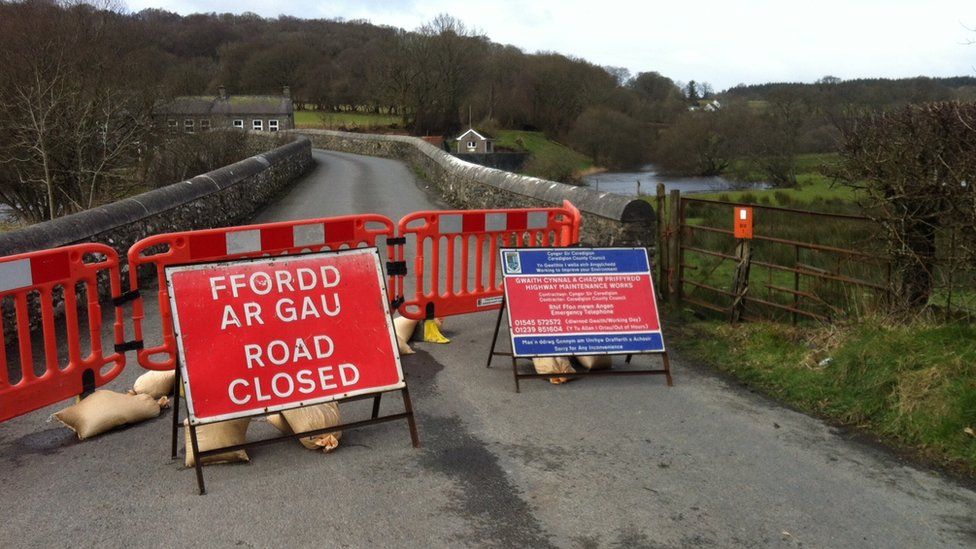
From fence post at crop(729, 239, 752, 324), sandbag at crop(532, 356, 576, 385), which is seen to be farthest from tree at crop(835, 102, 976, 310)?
sandbag at crop(532, 356, 576, 385)

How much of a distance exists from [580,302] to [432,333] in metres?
1.66

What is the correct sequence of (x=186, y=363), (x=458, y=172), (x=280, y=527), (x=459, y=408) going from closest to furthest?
(x=280, y=527) < (x=186, y=363) < (x=459, y=408) < (x=458, y=172)

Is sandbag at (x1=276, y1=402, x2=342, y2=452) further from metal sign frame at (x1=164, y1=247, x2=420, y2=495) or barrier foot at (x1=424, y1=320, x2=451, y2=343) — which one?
barrier foot at (x1=424, y1=320, x2=451, y2=343)

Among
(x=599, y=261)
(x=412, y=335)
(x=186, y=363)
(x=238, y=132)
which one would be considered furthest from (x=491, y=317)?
(x=238, y=132)

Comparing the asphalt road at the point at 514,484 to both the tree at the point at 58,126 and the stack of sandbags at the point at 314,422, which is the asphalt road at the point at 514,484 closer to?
the stack of sandbags at the point at 314,422

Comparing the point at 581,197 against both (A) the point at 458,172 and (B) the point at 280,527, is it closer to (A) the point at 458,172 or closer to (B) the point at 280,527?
(B) the point at 280,527

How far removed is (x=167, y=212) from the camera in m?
11.2

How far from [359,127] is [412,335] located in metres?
75.1

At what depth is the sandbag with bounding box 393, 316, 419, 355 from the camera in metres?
6.98

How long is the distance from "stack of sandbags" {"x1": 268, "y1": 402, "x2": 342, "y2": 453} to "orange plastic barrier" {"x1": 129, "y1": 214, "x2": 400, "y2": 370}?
1150 mm

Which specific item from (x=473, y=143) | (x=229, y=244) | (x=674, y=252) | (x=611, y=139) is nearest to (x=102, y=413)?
(x=229, y=244)

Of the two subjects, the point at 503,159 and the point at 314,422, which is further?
the point at 503,159

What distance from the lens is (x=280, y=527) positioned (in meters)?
3.85

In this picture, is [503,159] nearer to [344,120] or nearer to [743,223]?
[344,120]
